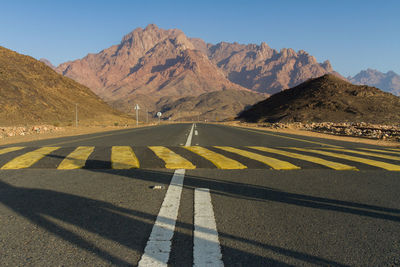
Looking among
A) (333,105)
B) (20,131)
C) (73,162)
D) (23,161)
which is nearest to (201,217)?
(73,162)

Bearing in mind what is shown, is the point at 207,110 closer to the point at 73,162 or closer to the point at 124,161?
the point at 124,161

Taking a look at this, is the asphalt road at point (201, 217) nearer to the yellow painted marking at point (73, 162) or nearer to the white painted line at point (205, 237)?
the white painted line at point (205, 237)

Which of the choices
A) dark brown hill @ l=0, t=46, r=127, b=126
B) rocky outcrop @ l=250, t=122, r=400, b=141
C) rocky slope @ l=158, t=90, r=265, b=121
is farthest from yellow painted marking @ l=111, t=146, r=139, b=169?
rocky slope @ l=158, t=90, r=265, b=121

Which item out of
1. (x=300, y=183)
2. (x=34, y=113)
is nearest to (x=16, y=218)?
(x=300, y=183)

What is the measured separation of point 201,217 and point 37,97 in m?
60.9

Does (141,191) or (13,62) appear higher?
(13,62)

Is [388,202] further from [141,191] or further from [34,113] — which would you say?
[34,113]

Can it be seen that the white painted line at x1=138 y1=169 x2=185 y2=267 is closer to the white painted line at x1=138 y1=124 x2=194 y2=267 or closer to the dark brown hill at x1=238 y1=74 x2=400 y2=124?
the white painted line at x1=138 y1=124 x2=194 y2=267

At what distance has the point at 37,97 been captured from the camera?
54.6 m

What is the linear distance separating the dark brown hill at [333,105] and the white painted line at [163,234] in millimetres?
57562

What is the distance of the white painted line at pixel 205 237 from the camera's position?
2094mm

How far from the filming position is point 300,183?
15.6 feet

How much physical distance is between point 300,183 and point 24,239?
3947 mm

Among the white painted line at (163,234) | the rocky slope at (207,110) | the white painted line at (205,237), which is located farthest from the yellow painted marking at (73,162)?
the rocky slope at (207,110)
